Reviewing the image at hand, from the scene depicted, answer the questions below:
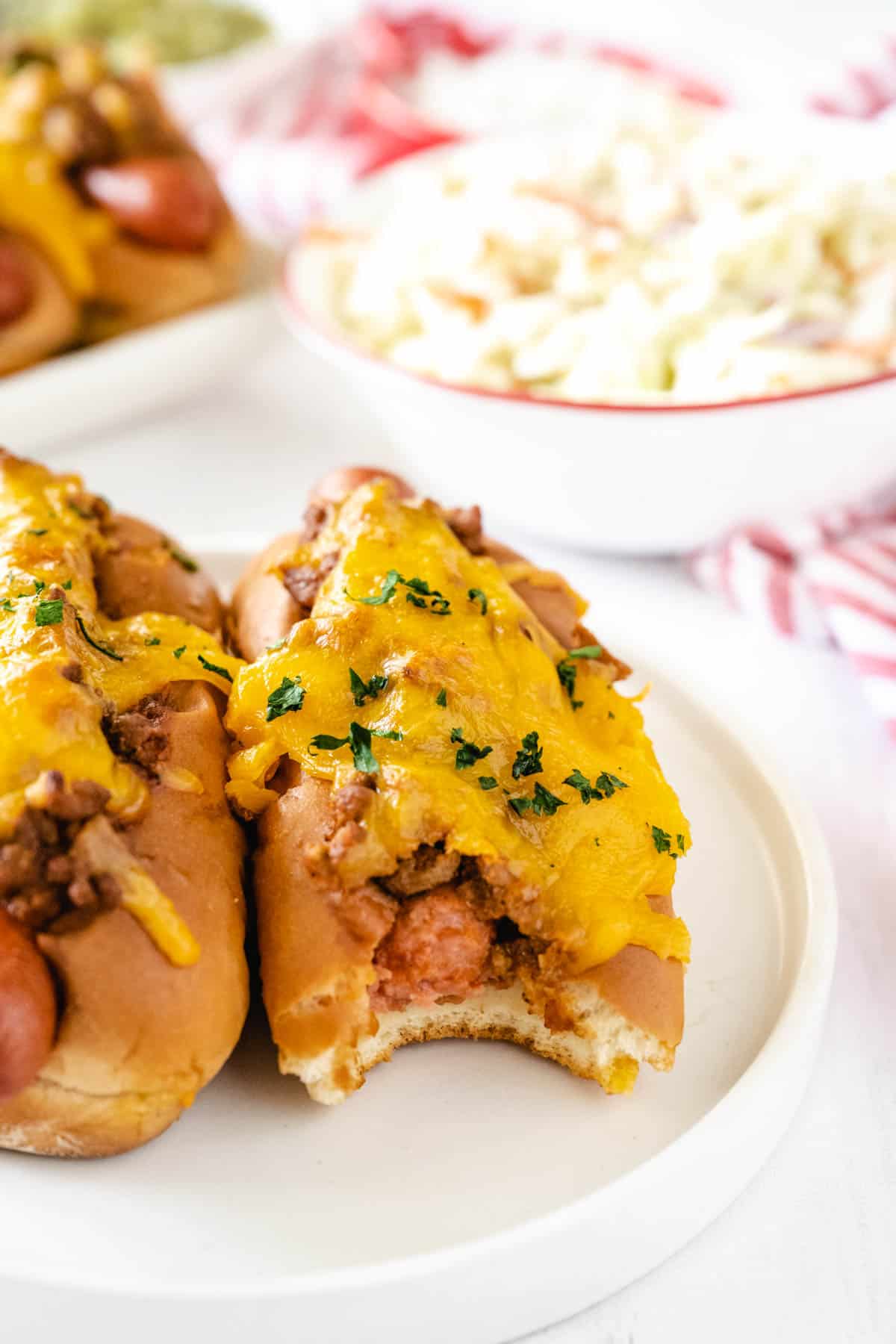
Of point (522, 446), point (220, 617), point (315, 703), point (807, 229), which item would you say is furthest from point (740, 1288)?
point (807, 229)

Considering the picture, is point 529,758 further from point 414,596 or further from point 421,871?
point 414,596

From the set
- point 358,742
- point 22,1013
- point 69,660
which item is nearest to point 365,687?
point 358,742

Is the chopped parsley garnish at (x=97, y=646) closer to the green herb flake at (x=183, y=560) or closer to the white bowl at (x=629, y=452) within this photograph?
the green herb flake at (x=183, y=560)

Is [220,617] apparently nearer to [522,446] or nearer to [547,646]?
[547,646]

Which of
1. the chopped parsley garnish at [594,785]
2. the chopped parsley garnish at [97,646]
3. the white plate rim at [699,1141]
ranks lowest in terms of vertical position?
the white plate rim at [699,1141]

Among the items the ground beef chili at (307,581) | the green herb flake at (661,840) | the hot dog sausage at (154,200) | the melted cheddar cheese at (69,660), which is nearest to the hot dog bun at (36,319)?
the hot dog sausage at (154,200)

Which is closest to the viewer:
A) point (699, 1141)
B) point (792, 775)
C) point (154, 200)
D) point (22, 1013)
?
point (22, 1013)

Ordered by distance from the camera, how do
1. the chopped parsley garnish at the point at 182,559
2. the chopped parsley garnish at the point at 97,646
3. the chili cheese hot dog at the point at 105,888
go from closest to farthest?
1. the chili cheese hot dog at the point at 105,888
2. the chopped parsley garnish at the point at 97,646
3. the chopped parsley garnish at the point at 182,559
